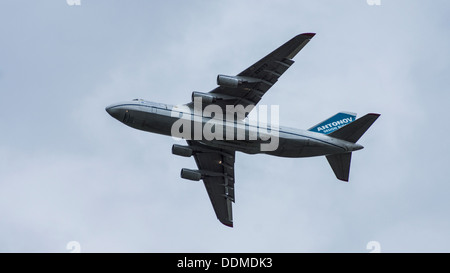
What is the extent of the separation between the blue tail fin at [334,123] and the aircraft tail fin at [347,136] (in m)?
1.26

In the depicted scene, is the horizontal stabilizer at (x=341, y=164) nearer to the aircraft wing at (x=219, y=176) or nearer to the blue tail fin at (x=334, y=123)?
the blue tail fin at (x=334, y=123)

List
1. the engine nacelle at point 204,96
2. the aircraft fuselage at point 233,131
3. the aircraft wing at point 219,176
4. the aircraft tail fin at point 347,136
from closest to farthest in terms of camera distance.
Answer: the aircraft tail fin at point 347,136, the aircraft fuselage at point 233,131, the engine nacelle at point 204,96, the aircraft wing at point 219,176

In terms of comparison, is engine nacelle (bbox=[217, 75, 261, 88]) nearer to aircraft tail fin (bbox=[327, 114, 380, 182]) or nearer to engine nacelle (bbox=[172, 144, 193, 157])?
engine nacelle (bbox=[172, 144, 193, 157])

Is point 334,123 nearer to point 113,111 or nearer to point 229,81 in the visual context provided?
point 229,81

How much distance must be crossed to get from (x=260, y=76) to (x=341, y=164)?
9.06 metres

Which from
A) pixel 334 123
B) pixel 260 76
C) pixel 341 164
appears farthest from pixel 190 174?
pixel 334 123

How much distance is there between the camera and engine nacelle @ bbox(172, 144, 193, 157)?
196ft

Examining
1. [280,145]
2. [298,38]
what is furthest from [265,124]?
[298,38]

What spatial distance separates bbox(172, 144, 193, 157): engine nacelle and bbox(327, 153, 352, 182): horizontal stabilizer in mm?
10471

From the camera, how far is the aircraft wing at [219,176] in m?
61.8

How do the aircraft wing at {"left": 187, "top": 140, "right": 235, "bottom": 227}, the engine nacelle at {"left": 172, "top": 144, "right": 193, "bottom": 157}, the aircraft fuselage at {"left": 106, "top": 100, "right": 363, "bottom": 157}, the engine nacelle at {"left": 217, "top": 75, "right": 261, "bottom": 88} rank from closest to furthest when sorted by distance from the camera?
1. the engine nacelle at {"left": 217, "top": 75, "right": 261, "bottom": 88}
2. the aircraft fuselage at {"left": 106, "top": 100, "right": 363, "bottom": 157}
3. the engine nacelle at {"left": 172, "top": 144, "right": 193, "bottom": 157}
4. the aircraft wing at {"left": 187, "top": 140, "right": 235, "bottom": 227}

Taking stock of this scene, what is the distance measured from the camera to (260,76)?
55594mm

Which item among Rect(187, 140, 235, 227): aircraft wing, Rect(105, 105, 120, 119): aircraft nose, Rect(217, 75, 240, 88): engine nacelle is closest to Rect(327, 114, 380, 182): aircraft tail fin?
Rect(217, 75, 240, 88): engine nacelle

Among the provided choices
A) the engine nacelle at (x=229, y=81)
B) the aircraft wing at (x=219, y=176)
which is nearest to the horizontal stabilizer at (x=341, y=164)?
the aircraft wing at (x=219, y=176)
